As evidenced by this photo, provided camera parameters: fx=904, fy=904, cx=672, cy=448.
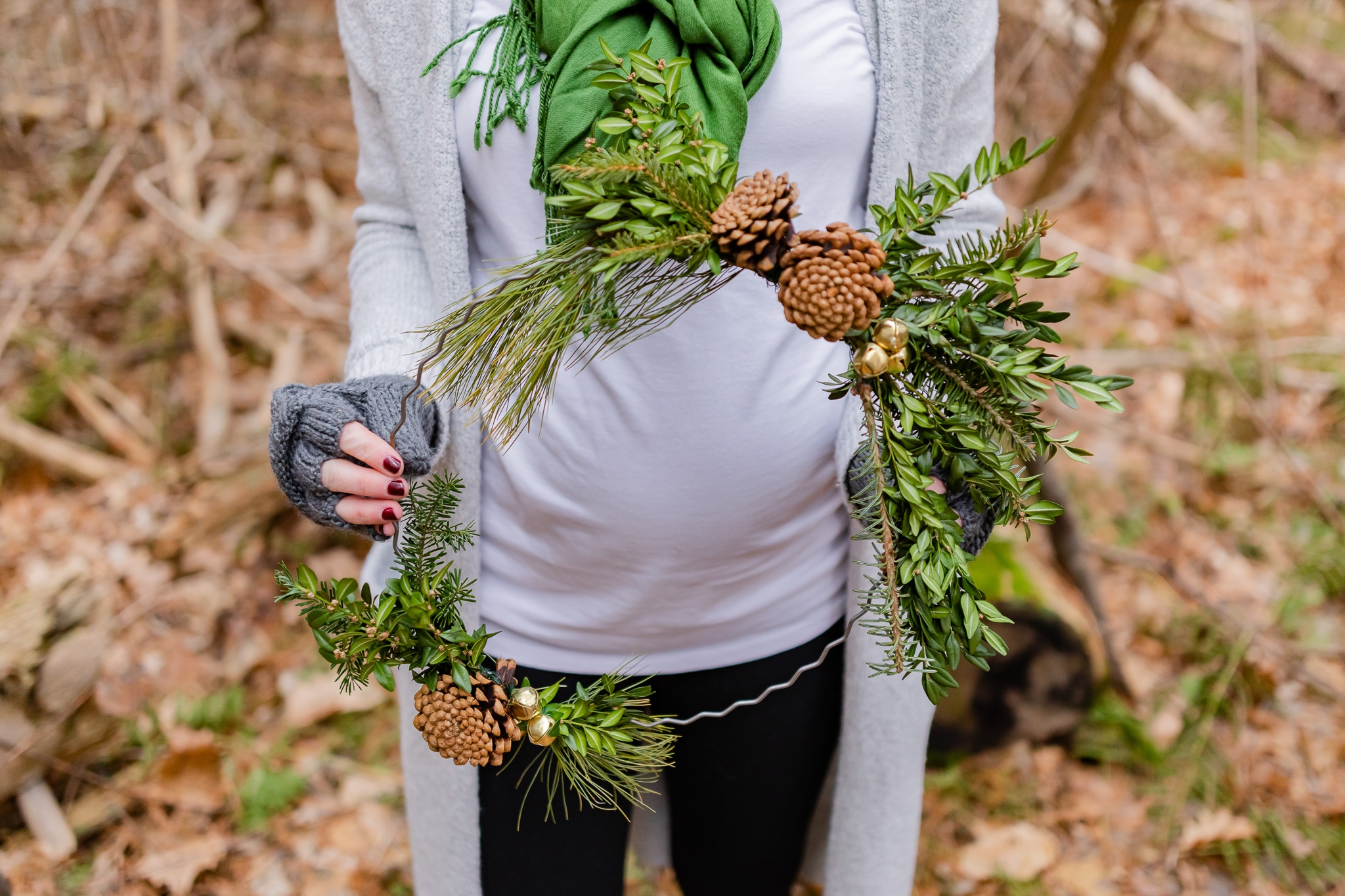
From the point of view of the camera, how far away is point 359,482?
3.41 ft

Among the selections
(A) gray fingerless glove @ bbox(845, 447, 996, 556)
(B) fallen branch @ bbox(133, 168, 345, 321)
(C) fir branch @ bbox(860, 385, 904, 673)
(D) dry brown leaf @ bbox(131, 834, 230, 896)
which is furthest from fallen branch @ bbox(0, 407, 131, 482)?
(C) fir branch @ bbox(860, 385, 904, 673)

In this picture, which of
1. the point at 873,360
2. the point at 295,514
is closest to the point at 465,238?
the point at 873,360

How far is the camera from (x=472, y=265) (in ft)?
4.11

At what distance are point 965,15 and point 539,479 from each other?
2.67ft

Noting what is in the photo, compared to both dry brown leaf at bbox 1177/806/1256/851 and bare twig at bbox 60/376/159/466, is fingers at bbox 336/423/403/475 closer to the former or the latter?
dry brown leaf at bbox 1177/806/1256/851

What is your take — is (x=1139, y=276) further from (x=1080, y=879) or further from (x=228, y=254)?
(x=228, y=254)

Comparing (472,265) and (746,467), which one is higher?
(472,265)

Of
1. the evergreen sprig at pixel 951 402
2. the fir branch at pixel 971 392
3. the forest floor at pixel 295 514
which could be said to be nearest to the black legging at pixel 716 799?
the evergreen sprig at pixel 951 402

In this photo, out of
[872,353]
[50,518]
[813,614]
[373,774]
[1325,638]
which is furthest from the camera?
[50,518]

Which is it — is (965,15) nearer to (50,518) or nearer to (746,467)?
(746,467)

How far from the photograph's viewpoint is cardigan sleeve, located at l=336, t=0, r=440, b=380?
123cm

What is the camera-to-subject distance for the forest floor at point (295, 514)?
86.7 inches

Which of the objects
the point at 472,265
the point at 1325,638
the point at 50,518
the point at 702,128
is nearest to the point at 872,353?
the point at 702,128

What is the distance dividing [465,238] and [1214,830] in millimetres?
2256
